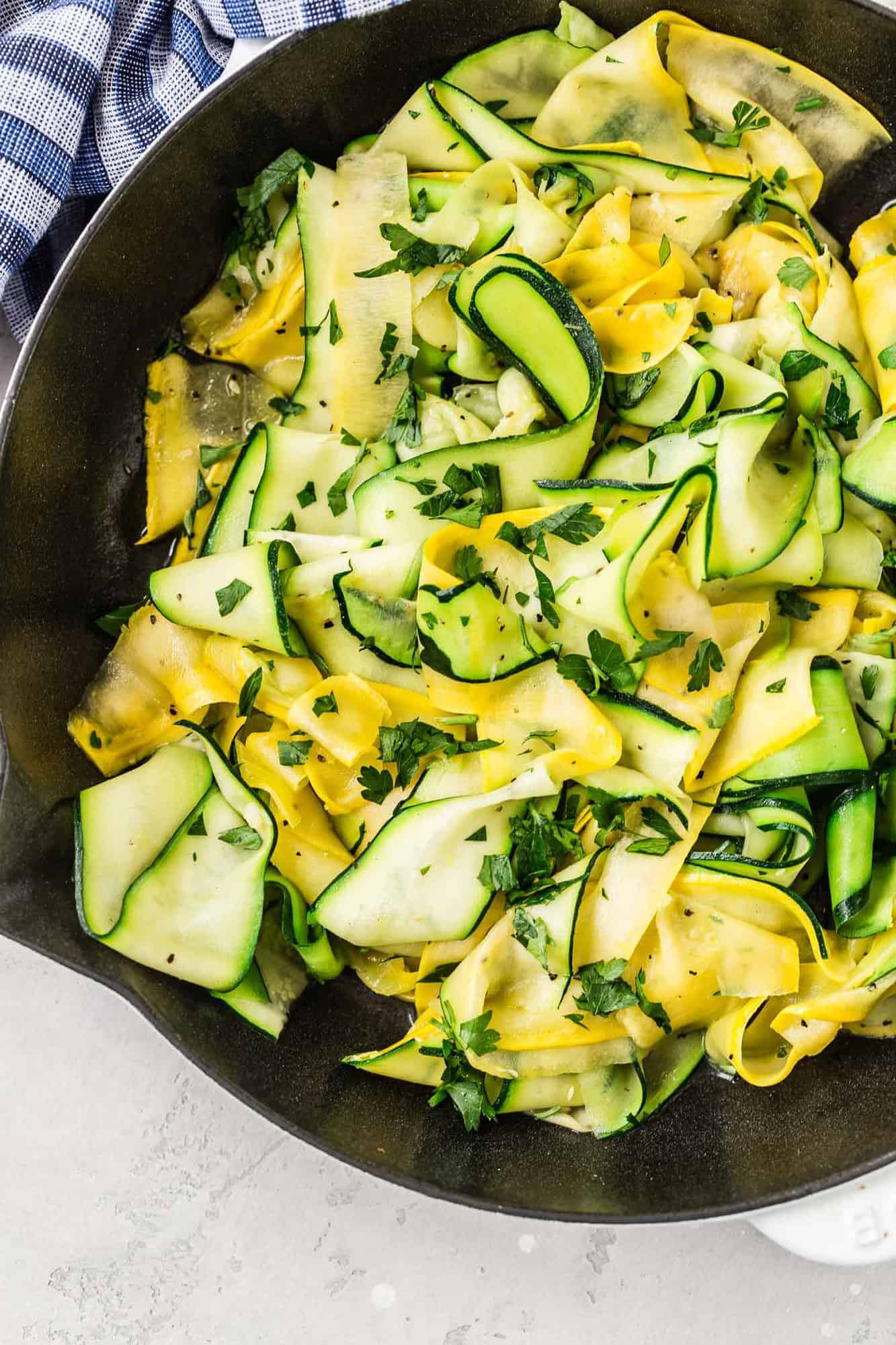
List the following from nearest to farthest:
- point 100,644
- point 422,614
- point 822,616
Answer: point 422,614 → point 822,616 → point 100,644

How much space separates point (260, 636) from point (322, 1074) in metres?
0.89

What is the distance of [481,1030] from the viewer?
6.62 feet

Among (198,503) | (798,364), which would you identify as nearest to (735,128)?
(798,364)

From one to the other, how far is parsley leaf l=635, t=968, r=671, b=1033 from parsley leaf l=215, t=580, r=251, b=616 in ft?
3.40

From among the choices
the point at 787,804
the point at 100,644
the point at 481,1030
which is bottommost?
the point at 481,1030

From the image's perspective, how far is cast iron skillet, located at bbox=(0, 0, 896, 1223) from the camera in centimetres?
204

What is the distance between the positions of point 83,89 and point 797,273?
60.6 inches

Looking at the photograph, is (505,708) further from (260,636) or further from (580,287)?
(580,287)

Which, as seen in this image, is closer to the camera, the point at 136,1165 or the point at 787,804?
the point at 787,804

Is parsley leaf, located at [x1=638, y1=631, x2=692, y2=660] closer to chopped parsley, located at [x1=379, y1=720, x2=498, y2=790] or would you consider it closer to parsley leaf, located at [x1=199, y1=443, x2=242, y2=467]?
chopped parsley, located at [x1=379, y1=720, x2=498, y2=790]

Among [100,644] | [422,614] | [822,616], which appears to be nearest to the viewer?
[422,614]

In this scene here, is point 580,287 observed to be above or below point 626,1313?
above

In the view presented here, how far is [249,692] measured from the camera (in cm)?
205

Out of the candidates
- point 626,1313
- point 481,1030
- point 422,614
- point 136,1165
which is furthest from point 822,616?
point 136,1165
